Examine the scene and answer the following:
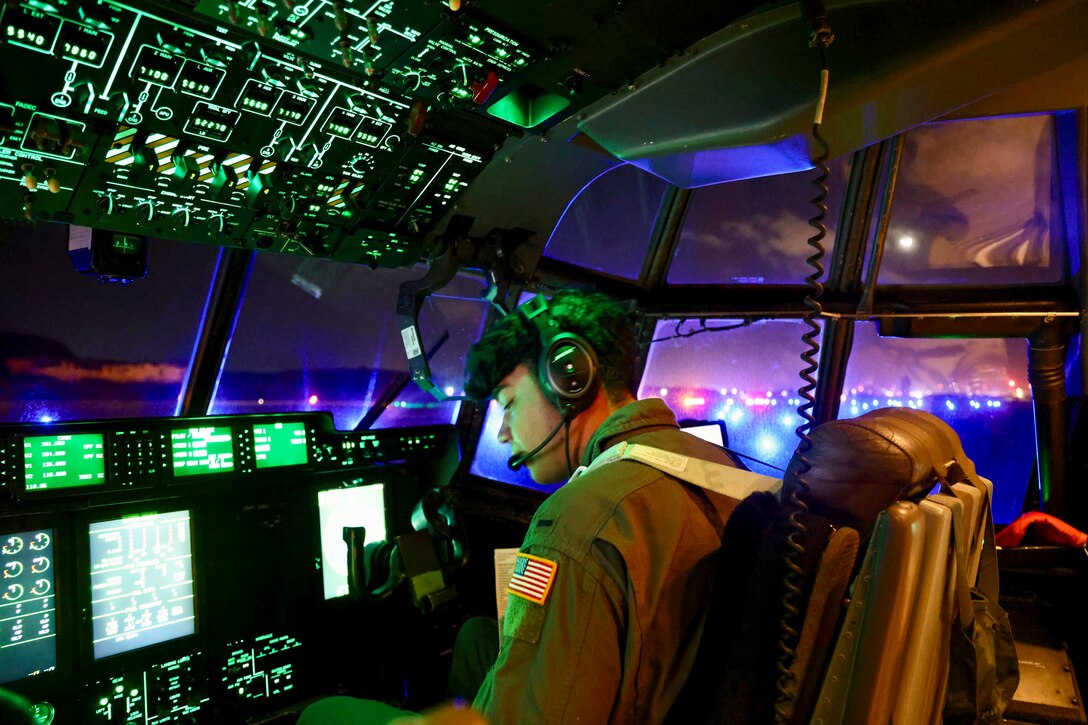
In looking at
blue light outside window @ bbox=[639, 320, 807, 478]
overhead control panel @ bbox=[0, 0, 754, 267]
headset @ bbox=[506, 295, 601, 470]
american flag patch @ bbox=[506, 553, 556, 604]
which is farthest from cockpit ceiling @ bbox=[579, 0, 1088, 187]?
blue light outside window @ bbox=[639, 320, 807, 478]

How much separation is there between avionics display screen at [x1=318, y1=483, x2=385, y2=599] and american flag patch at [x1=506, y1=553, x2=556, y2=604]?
154 centimetres

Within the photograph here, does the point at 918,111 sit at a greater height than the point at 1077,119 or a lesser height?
lesser

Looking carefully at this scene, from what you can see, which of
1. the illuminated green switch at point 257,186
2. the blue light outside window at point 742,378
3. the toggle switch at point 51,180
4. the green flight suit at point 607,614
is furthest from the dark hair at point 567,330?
the blue light outside window at point 742,378

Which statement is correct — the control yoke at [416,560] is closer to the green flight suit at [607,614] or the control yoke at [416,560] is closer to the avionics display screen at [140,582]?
→ the avionics display screen at [140,582]

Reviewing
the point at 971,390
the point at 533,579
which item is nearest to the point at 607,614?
the point at 533,579

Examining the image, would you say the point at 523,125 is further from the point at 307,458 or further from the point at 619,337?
the point at 307,458

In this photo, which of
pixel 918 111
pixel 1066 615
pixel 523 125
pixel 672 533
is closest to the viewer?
pixel 672 533

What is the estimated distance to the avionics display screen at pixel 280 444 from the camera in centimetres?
231

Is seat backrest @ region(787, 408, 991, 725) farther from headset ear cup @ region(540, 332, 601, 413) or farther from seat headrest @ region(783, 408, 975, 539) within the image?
headset ear cup @ region(540, 332, 601, 413)

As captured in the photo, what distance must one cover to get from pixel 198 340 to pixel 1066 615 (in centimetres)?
339

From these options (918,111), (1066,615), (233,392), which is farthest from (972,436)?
(233,392)

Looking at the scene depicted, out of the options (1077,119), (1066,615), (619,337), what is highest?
(1077,119)

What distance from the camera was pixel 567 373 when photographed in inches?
56.0

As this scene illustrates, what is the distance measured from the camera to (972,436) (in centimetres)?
339
